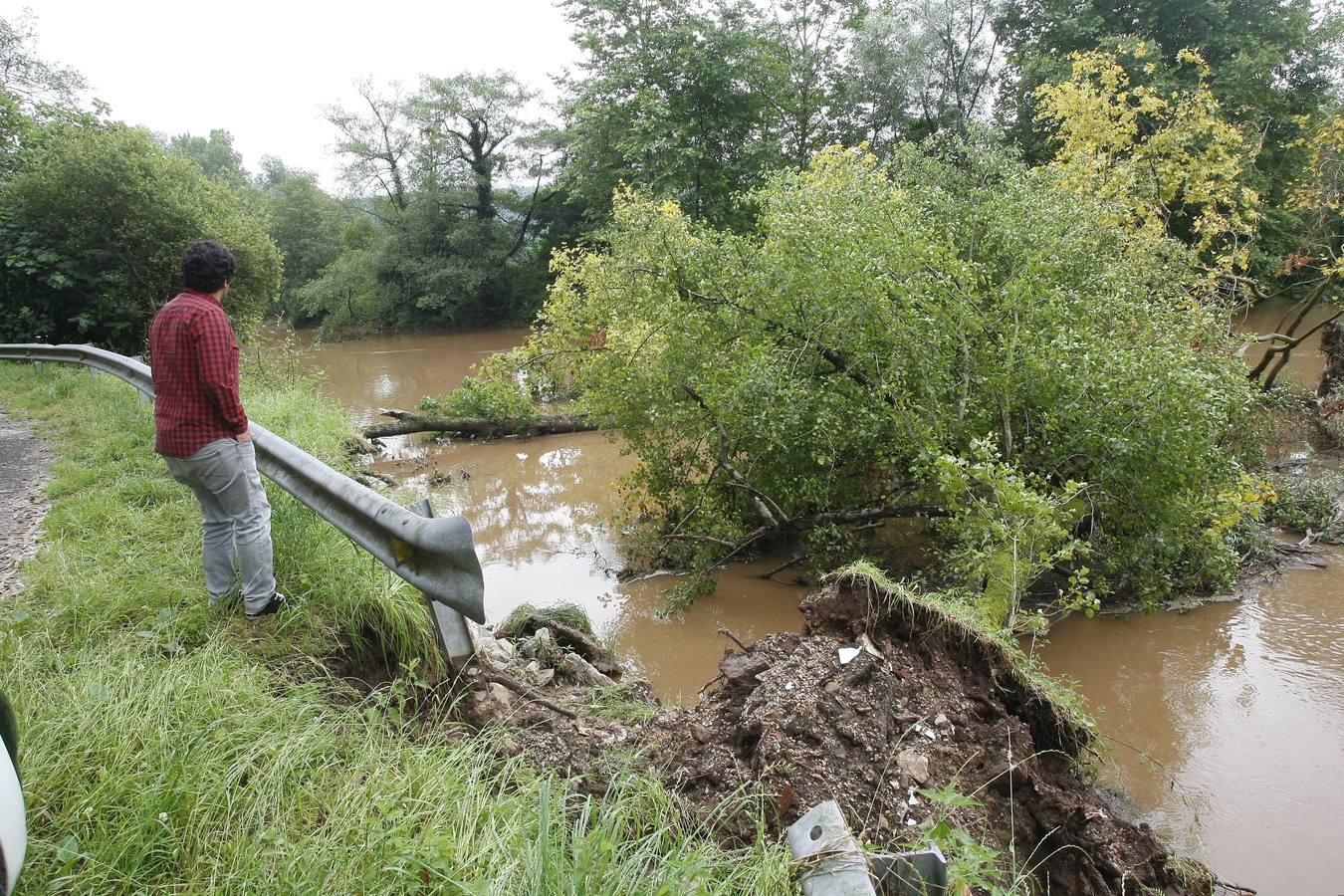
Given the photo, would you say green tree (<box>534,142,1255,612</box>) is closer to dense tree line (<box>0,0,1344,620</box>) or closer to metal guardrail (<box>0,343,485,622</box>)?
dense tree line (<box>0,0,1344,620</box>)

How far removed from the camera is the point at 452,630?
3398 millimetres

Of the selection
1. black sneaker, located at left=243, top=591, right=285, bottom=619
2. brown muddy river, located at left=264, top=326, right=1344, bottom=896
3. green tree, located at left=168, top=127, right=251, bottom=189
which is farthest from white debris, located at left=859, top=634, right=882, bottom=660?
green tree, located at left=168, top=127, right=251, bottom=189

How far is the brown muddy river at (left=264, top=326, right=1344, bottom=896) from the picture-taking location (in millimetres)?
4652

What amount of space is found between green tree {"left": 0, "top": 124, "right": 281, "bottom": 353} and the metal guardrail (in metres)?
12.0

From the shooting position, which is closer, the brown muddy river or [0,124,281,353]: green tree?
the brown muddy river

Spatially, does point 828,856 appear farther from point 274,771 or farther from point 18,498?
point 18,498

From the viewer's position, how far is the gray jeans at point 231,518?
3.60 m

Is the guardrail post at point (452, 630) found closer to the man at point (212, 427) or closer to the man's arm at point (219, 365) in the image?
the man at point (212, 427)

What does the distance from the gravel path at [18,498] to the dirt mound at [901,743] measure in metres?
3.61

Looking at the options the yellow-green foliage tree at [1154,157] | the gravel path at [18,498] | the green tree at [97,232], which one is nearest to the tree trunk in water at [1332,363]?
the yellow-green foliage tree at [1154,157]

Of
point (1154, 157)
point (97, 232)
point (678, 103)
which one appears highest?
point (678, 103)

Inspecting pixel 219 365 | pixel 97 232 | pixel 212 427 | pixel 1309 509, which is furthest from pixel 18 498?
pixel 1309 509

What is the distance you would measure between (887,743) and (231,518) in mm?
3253

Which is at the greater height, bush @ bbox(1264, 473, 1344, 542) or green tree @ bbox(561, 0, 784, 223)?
green tree @ bbox(561, 0, 784, 223)
